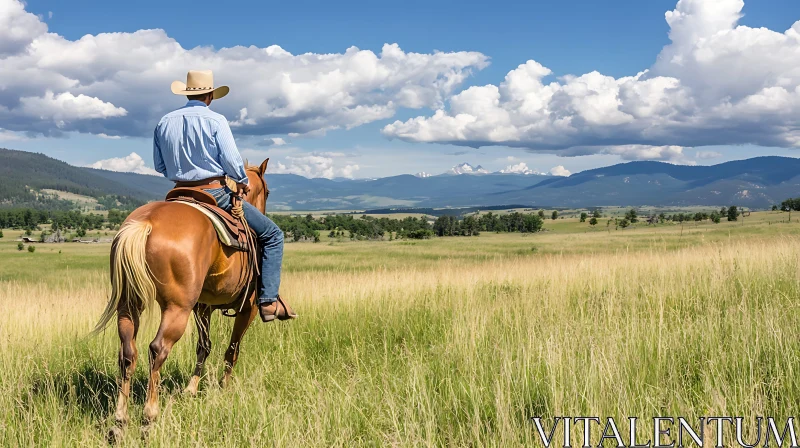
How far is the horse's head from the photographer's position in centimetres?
657

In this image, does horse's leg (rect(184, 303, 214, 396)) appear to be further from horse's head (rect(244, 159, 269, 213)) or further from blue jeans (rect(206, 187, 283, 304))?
horse's head (rect(244, 159, 269, 213))

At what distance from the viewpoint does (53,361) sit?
6422 millimetres

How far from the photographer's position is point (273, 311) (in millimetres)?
6094

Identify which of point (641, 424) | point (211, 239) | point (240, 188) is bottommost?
point (641, 424)

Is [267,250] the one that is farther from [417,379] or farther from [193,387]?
[417,379]

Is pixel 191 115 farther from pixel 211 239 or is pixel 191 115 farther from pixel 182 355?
pixel 182 355

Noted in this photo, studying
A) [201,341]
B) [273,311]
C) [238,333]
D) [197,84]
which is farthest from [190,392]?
[197,84]

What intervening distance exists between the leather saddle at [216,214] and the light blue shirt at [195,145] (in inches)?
9.0

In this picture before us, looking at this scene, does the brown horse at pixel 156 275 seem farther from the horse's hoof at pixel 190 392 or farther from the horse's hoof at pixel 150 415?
the horse's hoof at pixel 190 392

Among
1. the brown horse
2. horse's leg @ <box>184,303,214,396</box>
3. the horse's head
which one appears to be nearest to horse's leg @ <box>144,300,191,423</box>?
the brown horse

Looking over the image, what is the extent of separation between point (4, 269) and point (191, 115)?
63.5 m

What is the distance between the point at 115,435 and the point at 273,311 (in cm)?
213

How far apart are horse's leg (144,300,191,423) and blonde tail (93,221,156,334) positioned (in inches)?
8.4

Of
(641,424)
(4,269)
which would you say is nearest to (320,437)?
(641,424)
